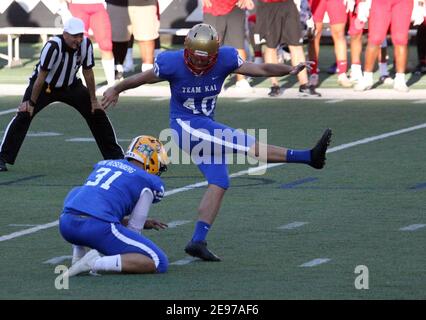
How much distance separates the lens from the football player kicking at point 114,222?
10.1 meters

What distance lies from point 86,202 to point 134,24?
13.0 metres

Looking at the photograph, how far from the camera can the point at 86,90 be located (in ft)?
51.0

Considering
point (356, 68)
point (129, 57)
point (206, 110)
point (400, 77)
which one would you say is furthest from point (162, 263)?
point (129, 57)

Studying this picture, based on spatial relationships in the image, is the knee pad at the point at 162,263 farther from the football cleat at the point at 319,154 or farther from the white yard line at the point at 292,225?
the white yard line at the point at 292,225

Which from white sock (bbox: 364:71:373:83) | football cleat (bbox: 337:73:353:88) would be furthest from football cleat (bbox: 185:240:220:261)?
football cleat (bbox: 337:73:353:88)

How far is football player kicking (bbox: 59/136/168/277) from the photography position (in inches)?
400

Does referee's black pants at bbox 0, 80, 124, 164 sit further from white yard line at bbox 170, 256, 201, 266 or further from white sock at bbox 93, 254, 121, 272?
white sock at bbox 93, 254, 121, 272

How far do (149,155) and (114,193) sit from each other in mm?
398

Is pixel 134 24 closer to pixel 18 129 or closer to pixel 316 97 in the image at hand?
pixel 316 97

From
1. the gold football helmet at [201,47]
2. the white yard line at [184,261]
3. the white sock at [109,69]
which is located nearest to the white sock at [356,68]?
the white sock at [109,69]

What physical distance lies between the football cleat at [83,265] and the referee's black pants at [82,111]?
5252 mm

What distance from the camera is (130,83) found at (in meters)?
11.4

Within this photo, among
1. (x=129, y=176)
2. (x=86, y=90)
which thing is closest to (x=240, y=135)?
(x=129, y=176)

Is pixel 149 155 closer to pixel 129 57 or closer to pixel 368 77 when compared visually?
pixel 368 77
